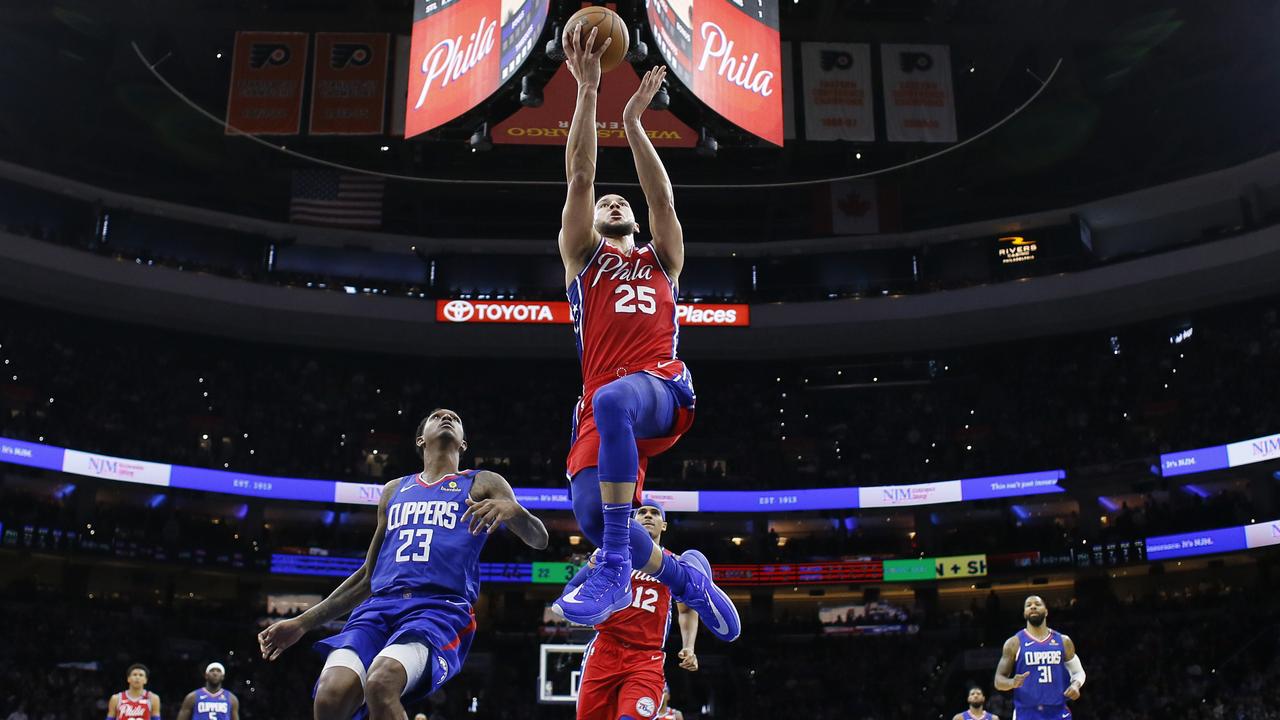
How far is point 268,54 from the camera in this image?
856 inches

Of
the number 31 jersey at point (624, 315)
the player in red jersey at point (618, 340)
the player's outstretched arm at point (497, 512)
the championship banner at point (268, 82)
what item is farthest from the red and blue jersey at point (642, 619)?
the championship banner at point (268, 82)

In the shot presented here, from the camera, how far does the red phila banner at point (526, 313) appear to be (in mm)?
37719

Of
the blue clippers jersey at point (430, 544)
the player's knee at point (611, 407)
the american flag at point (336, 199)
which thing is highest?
the american flag at point (336, 199)

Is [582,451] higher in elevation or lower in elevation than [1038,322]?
lower

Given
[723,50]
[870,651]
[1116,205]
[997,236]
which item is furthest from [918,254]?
[723,50]

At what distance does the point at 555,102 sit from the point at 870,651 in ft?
74.6

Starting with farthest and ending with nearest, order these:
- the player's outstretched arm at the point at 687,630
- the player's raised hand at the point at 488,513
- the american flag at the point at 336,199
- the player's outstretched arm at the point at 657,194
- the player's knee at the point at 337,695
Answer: the american flag at the point at 336,199
the player's outstretched arm at the point at 687,630
the player's outstretched arm at the point at 657,194
the player's raised hand at the point at 488,513
the player's knee at the point at 337,695

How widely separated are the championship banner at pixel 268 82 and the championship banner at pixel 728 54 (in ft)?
32.0

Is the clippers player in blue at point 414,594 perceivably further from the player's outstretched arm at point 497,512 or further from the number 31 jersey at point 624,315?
the number 31 jersey at point 624,315

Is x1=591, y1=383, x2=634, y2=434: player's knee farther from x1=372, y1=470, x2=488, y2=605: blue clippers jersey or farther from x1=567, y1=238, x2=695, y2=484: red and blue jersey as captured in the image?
x1=372, y1=470, x2=488, y2=605: blue clippers jersey

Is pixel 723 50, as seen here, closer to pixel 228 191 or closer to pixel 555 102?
pixel 555 102

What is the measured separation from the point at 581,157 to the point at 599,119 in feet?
34.3

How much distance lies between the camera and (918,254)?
40000 mm

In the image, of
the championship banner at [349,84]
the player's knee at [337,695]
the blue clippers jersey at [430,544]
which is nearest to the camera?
the player's knee at [337,695]
